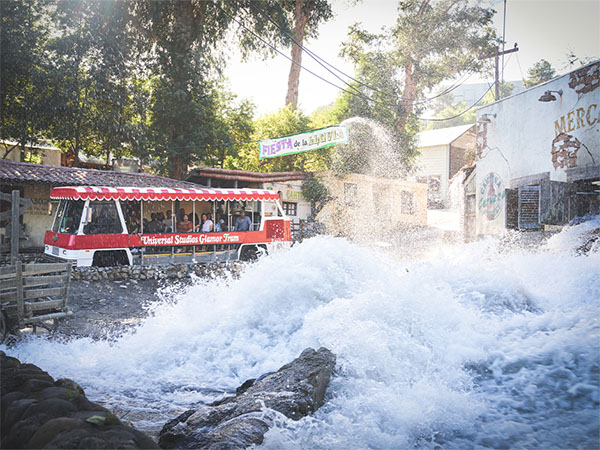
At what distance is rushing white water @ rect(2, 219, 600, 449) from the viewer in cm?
396

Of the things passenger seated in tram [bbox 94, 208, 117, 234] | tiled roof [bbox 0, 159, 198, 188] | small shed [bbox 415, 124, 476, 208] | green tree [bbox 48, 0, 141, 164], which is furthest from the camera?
→ small shed [bbox 415, 124, 476, 208]

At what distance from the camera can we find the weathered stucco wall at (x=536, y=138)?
11531 millimetres

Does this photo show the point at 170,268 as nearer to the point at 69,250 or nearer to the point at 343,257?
the point at 69,250

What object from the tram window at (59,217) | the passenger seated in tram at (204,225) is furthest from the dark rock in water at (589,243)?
the tram window at (59,217)

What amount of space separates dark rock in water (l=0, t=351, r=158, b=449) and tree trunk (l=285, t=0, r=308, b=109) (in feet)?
80.8

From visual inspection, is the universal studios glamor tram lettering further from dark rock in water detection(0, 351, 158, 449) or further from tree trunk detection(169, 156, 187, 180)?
dark rock in water detection(0, 351, 158, 449)

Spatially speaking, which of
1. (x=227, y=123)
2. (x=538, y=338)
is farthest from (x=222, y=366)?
(x=227, y=123)

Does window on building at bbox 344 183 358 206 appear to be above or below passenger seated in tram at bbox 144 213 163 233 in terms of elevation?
above

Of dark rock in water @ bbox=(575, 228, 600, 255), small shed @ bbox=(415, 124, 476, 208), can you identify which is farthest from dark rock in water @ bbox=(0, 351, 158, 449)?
small shed @ bbox=(415, 124, 476, 208)

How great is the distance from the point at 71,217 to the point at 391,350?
1131 centimetres

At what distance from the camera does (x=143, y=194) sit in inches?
527

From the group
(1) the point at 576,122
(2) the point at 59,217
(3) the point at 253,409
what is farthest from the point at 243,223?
(3) the point at 253,409

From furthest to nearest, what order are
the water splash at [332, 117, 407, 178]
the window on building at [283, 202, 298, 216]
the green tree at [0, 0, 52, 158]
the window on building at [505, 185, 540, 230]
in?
the water splash at [332, 117, 407, 178], the window on building at [283, 202, 298, 216], the green tree at [0, 0, 52, 158], the window on building at [505, 185, 540, 230]

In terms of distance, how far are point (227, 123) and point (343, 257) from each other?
1887 cm
